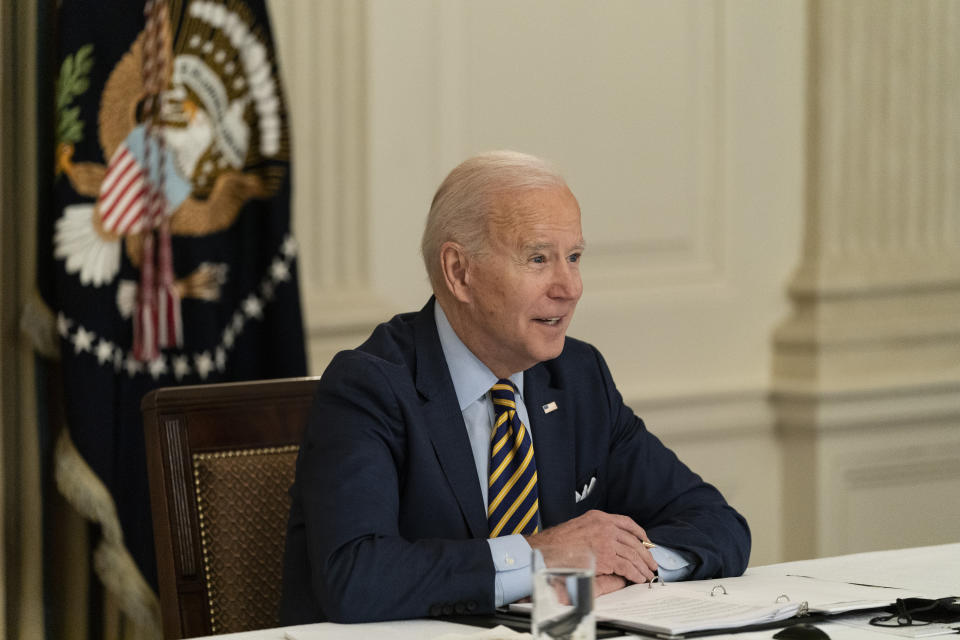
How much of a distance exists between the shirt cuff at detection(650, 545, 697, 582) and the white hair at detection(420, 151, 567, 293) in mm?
614

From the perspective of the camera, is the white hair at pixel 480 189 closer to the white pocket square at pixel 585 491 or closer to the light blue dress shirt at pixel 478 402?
the light blue dress shirt at pixel 478 402

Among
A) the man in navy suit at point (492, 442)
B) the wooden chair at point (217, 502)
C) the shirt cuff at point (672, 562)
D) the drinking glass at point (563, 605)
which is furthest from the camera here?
the wooden chair at point (217, 502)

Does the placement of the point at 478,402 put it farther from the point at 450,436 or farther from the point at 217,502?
the point at 217,502

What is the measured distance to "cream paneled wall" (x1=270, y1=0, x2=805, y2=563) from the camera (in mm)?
3754

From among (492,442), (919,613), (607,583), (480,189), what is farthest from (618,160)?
(919,613)

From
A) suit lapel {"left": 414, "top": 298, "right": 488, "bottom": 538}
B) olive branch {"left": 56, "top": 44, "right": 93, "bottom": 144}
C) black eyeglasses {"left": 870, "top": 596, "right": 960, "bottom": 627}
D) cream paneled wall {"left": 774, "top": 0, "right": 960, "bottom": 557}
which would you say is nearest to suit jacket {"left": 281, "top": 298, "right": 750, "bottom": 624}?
suit lapel {"left": 414, "top": 298, "right": 488, "bottom": 538}

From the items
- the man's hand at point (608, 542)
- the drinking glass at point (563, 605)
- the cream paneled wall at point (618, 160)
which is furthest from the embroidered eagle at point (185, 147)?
the drinking glass at point (563, 605)

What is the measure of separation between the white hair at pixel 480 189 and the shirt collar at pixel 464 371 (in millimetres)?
129

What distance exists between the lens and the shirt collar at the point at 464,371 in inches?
96.0

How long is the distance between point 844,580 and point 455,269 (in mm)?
862

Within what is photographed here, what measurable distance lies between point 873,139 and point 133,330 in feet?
8.41

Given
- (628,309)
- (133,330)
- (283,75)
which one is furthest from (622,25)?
(133,330)

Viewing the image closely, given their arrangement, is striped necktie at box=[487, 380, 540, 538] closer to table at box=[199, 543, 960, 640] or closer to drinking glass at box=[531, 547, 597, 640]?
table at box=[199, 543, 960, 640]

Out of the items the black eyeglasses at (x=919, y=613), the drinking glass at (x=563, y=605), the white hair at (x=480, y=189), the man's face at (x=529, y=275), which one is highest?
the white hair at (x=480, y=189)
